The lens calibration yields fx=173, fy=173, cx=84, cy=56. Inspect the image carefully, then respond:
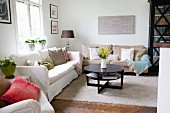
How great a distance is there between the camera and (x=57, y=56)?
4590 mm

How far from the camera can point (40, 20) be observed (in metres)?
4.90

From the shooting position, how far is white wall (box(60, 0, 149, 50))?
5.45 m

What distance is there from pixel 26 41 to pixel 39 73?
1.35 m

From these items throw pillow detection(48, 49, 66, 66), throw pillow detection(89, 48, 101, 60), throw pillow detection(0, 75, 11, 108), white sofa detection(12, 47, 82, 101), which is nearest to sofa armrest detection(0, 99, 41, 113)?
throw pillow detection(0, 75, 11, 108)

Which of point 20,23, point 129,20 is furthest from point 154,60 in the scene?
point 20,23

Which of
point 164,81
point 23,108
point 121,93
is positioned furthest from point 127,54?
point 23,108

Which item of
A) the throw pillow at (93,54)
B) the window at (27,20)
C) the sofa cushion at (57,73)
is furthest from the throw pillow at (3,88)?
the throw pillow at (93,54)

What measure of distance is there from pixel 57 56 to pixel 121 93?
6.40ft

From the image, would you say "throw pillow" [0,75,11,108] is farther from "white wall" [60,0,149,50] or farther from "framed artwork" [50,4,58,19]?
"white wall" [60,0,149,50]

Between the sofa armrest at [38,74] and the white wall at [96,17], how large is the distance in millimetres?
3125

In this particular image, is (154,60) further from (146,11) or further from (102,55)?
(102,55)

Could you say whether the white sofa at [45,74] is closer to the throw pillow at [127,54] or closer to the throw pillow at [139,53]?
the throw pillow at [127,54]

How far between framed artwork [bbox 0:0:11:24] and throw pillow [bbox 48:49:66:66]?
1366mm

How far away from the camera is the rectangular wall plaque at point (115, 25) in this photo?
217 inches
